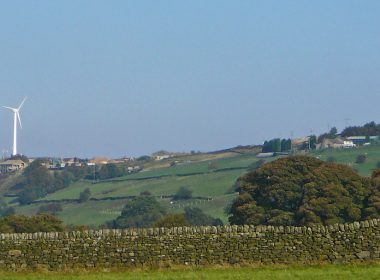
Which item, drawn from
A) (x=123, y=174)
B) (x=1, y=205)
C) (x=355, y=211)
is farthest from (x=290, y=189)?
(x=123, y=174)

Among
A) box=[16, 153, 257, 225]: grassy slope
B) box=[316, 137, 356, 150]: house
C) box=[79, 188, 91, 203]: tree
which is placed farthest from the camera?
box=[316, 137, 356, 150]: house

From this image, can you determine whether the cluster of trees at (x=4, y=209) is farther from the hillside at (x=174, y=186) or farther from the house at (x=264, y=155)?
the house at (x=264, y=155)

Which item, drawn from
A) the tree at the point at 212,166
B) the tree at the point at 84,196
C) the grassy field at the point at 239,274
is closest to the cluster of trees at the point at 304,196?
the grassy field at the point at 239,274

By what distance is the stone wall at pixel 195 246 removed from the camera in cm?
3011

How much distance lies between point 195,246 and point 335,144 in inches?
6279

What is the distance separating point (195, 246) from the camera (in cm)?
3045

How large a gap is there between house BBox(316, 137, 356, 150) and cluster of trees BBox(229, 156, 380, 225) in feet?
380

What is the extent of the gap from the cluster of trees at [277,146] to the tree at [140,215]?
268 feet

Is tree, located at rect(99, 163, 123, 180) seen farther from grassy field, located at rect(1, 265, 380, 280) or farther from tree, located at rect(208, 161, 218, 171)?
→ grassy field, located at rect(1, 265, 380, 280)

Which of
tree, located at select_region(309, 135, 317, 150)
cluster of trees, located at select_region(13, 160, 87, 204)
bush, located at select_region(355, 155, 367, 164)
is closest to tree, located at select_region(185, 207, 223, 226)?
bush, located at select_region(355, 155, 367, 164)

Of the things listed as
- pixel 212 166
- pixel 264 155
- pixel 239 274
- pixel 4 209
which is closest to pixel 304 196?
pixel 239 274

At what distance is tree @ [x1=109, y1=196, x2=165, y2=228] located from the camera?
301 ft

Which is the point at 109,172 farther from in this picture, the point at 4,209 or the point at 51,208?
the point at 51,208

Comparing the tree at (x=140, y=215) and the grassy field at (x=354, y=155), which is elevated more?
the grassy field at (x=354, y=155)
